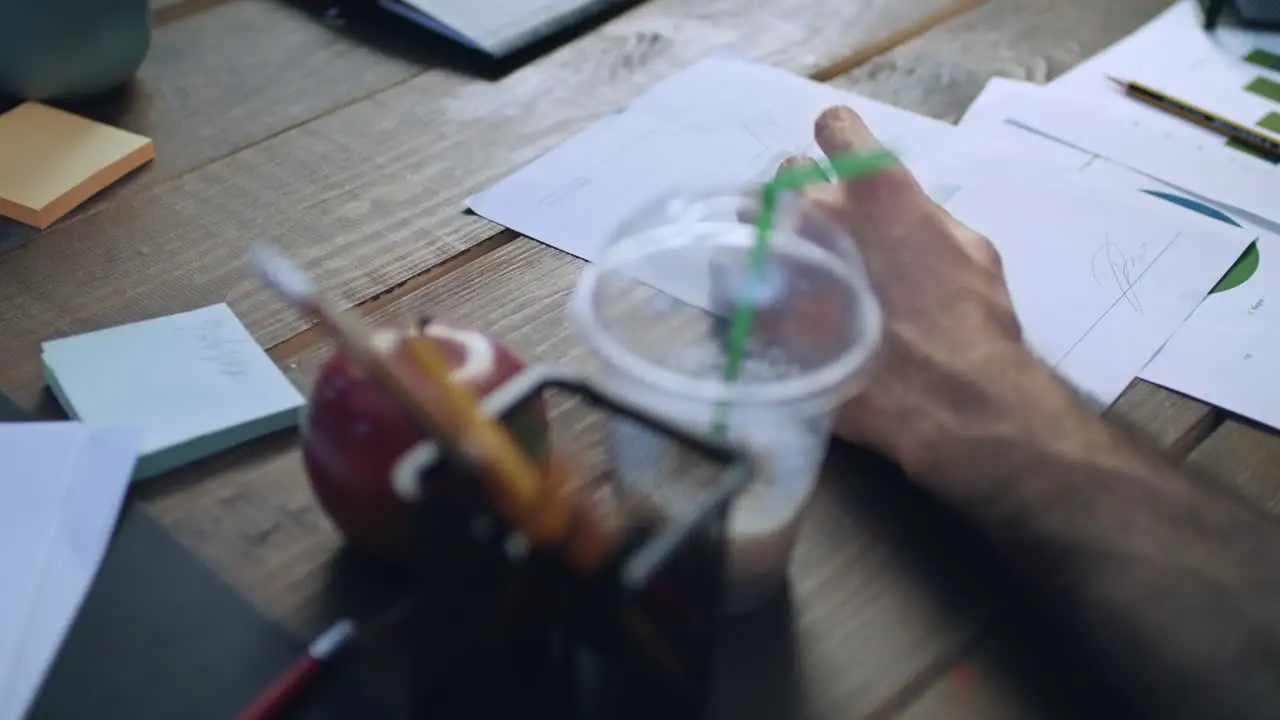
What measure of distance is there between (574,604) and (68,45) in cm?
65

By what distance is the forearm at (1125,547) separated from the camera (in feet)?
1.54

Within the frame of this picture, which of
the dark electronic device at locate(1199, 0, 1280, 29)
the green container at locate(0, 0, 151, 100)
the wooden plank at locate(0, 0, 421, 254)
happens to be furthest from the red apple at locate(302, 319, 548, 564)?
the dark electronic device at locate(1199, 0, 1280, 29)

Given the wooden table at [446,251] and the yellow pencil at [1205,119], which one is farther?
the yellow pencil at [1205,119]

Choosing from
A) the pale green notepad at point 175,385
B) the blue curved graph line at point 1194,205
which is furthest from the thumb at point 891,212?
the pale green notepad at point 175,385

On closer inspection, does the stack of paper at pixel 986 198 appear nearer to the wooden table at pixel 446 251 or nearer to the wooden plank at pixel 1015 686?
the wooden table at pixel 446 251

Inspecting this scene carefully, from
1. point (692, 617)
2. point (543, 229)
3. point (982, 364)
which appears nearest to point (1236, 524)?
point (982, 364)

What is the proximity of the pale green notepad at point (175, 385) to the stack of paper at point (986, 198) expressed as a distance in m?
0.20

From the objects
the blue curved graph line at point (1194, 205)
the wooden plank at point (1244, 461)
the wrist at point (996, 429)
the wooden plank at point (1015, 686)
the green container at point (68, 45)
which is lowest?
the blue curved graph line at point (1194, 205)

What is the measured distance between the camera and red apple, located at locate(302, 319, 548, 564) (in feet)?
1.49

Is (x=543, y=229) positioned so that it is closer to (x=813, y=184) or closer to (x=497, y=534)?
(x=813, y=184)

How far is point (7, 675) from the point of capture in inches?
18.3
